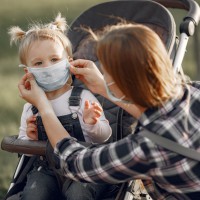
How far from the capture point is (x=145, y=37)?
231 cm

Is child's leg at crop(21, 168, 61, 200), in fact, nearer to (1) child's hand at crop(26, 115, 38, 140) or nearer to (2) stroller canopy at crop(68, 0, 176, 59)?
(1) child's hand at crop(26, 115, 38, 140)

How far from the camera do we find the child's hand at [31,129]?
302 centimetres

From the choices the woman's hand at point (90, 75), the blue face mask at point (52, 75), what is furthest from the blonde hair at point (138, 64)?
the blue face mask at point (52, 75)

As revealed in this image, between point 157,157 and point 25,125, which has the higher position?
point 157,157

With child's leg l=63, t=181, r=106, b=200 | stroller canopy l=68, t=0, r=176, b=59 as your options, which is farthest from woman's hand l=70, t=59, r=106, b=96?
stroller canopy l=68, t=0, r=176, b=59

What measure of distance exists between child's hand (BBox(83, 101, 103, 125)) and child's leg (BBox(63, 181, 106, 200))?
30 centimetres

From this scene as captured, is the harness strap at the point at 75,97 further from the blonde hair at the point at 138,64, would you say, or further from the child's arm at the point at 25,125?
the blonde hair at the point at 138,64

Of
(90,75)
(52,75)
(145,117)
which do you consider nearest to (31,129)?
(52,75)

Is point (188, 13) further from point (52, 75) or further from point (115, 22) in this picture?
point (52, 75)

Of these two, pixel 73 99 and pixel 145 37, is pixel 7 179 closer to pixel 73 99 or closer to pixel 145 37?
pixel 73 99

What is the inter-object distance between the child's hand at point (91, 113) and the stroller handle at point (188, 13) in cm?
81

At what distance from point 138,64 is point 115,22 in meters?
1.48

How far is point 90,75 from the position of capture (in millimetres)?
2914

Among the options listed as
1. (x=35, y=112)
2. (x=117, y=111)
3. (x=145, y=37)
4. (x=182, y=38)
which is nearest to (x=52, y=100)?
(x=35, y=112)
